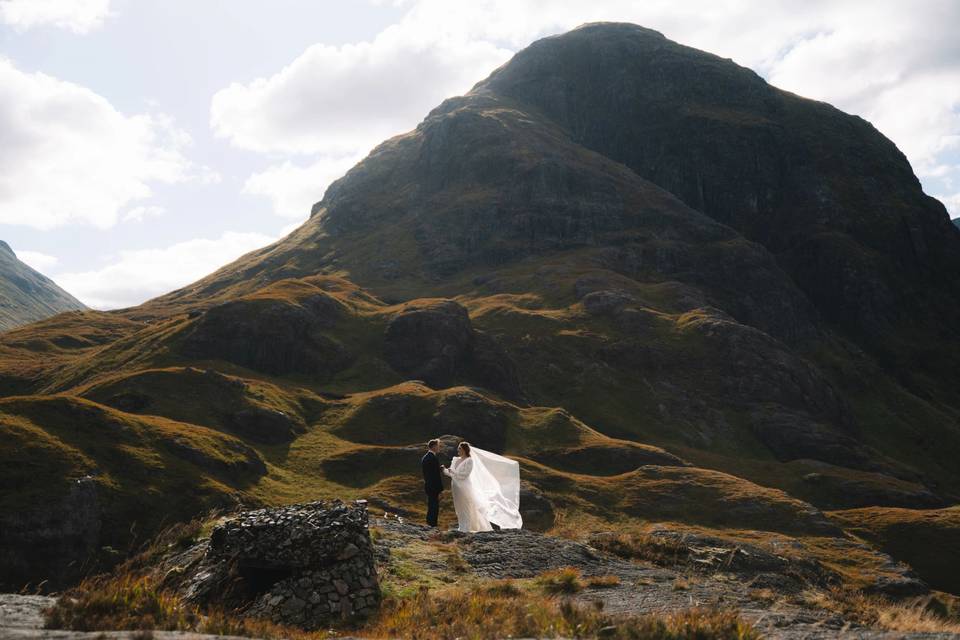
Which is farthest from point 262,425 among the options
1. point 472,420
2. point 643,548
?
point 643,548

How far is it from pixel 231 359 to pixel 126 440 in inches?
2303

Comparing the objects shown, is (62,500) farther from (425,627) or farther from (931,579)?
(931,579)

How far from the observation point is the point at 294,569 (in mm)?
19656

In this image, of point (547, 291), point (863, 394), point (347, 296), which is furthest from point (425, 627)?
point (863, 394)

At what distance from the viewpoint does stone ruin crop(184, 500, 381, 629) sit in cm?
1888

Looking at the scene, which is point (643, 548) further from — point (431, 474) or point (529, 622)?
point (529, 622)

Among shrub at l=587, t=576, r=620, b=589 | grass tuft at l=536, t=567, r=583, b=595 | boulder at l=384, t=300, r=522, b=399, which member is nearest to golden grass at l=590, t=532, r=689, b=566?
shrub at l=587, t=576, r=620, b=589

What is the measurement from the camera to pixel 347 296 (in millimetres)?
178875

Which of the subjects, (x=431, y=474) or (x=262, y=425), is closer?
(x=431, y=474)

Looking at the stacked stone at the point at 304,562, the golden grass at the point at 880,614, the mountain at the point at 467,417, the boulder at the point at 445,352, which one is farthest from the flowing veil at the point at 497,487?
the boulder at the point at 445,352

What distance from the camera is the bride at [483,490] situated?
104ft

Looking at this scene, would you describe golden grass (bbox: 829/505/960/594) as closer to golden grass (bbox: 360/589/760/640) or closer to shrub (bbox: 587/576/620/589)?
shrub (bbox: 587/576/620/589)

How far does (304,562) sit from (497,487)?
1450cm

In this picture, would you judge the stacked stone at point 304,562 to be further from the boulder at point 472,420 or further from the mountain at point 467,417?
the boulder at point 472,420
